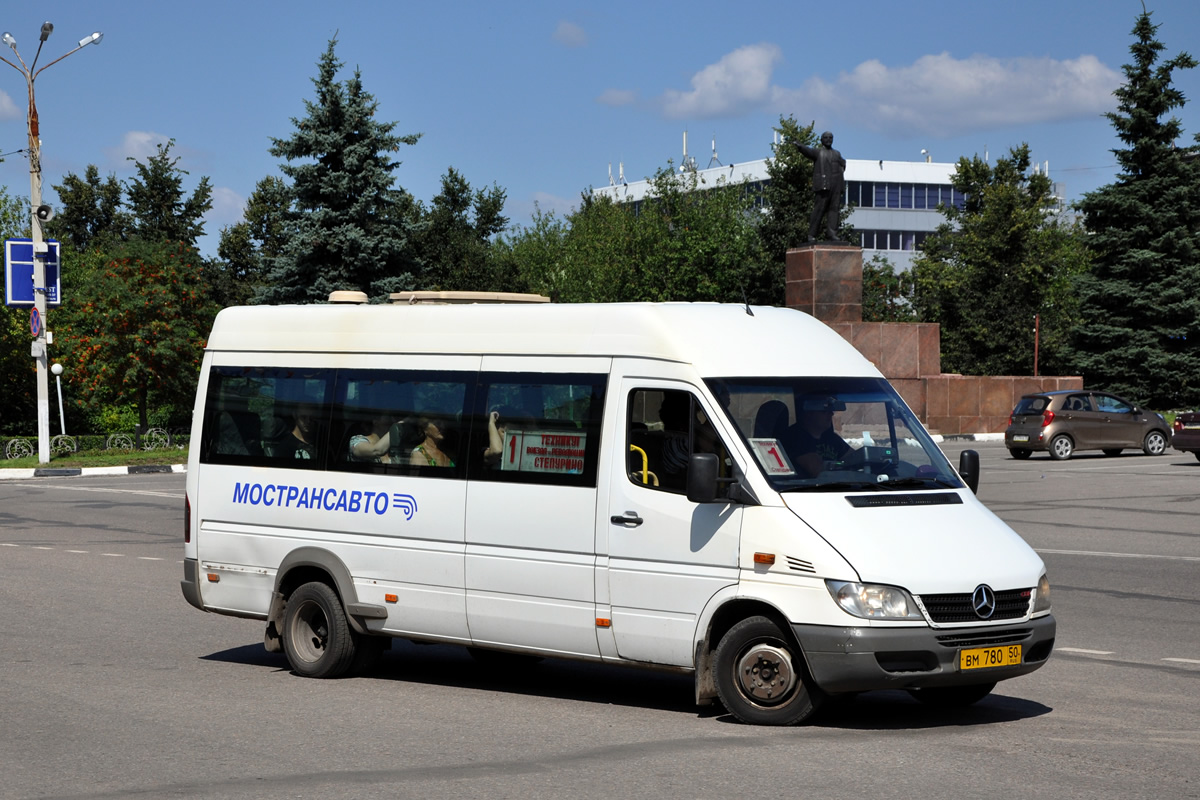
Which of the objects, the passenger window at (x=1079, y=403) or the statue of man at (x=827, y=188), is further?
the statue of man at (x=827, y=188)

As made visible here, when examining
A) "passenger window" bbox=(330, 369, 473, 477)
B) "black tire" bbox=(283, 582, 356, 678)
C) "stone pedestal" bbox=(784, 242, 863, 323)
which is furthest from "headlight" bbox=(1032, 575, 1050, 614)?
"stone pedestal" bbox=(784, 242, 863, 323)

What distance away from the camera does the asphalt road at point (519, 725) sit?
20.7 ft

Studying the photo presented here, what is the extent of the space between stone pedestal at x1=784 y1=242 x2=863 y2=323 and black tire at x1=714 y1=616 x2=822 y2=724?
96.0 feet

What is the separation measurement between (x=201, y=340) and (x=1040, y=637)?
129 feet

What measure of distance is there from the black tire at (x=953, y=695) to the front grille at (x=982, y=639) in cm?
66

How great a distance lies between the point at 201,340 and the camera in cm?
4400

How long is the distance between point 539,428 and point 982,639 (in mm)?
2795

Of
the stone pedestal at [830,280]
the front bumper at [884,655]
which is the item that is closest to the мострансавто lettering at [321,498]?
the front bumper at [884,655]

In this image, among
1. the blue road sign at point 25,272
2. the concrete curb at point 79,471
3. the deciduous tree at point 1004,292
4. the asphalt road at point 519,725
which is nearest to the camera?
the asphalt road at point 519,725

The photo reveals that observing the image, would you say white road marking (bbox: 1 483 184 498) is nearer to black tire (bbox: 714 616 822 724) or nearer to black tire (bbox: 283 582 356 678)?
black tire (bbox: 283 582 356 678)

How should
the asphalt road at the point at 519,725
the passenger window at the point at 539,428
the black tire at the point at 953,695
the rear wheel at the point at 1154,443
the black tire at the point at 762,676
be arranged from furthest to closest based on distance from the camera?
1. the rear wheel at the point at 1154,443
2. the passenger window at the point at 539,428
3. the black tire at the point at 953,695
4. the black tire at the point at 762,676
5. the asphalt road at the point at 519,725

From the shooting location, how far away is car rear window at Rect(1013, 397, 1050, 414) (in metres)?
33.3

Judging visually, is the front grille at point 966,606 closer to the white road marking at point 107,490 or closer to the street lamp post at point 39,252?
the white road marking at point 107,490

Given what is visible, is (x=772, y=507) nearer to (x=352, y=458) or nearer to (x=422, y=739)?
(x=422, y=739)
